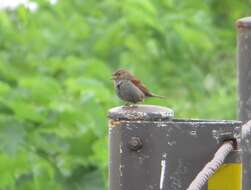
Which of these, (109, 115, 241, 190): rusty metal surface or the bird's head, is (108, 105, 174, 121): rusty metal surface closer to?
(109, 115, 241, 190): rusty metal surface

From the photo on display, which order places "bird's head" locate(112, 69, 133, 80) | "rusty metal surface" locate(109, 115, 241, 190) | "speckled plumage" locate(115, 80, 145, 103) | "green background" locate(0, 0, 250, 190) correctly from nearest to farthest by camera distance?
1. "rusty metal surface" locate(109, 115, 241, 190)
2. "speckled plumage" locate(115, 80, 145, 103)
3. "bird's head" locate(112, 69, 133, 80)
4. "green background" locate(0, 0, 250, 190)

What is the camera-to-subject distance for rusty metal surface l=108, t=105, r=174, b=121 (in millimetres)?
2484

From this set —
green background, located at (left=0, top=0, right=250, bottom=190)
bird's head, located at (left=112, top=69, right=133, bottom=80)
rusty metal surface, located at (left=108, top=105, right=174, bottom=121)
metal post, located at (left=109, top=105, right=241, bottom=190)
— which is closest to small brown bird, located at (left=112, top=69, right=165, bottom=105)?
bird's head, located at (left=112, top=69, right=133, bottom=80)

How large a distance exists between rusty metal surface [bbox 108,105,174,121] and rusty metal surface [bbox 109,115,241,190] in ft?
0.19

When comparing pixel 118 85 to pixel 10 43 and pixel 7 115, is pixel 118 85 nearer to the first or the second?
pixel 7 115

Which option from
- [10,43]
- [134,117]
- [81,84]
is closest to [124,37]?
[10,43]

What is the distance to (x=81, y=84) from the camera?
5566 mm

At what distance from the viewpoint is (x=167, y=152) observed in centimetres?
237

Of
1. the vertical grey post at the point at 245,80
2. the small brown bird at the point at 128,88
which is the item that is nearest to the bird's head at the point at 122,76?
the small brown bird at the point at 128,88

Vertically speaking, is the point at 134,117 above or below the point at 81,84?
below

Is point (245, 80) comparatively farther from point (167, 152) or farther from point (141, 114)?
point (167, 152)

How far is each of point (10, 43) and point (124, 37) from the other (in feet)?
3.10

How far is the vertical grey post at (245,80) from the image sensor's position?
134 inches

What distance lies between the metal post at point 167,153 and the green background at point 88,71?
2.68 m
